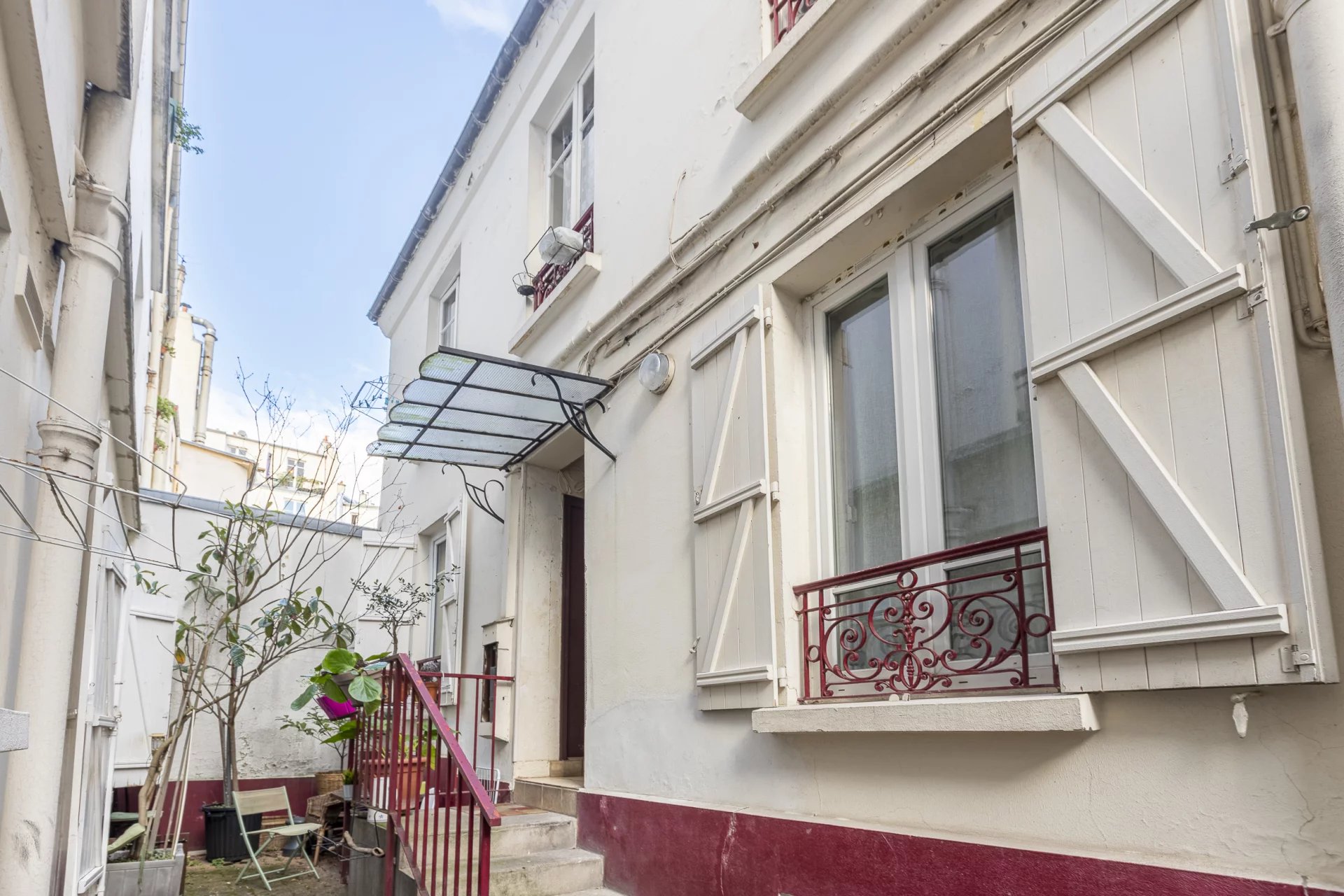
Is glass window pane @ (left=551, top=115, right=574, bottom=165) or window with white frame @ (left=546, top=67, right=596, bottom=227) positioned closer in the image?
window with white frame @ (left=546, top=67, right=596, bottom=227)

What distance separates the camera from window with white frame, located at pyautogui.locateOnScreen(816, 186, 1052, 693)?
2906 mm

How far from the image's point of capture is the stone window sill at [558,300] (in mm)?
5688

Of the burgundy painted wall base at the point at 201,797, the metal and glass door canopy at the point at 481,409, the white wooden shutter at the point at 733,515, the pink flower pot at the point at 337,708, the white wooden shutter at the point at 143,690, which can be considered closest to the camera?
the white wooden shutter at the point at 733,515

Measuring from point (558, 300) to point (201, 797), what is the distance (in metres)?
6.35

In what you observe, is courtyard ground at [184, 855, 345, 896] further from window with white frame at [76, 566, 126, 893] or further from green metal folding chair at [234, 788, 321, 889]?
window with white frame at [76, 566, 126, 893]

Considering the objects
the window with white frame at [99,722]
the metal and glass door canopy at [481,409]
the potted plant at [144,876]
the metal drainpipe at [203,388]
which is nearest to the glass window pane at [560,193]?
the metal and glass door canopy at [481,409]

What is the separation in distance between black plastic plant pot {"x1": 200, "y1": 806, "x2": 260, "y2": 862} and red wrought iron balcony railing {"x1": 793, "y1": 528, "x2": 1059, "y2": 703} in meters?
6.31

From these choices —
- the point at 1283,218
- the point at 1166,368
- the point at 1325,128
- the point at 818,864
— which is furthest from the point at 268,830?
the point at 1325,128

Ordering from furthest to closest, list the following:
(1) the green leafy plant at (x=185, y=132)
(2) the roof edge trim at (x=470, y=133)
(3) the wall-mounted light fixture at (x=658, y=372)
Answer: (1) the green leafy plant at (x=185, y=132) < (2) the roof edge trim at (x=470, y=133) < (3) the wall-mounted light fixture at (x=658, y=372)

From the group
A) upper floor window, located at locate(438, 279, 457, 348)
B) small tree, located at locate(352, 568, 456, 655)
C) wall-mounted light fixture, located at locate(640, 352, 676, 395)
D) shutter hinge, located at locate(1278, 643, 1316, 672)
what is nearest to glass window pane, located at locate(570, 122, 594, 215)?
wall-mounted light fixture, located at locate(640, 352, 676, 395)

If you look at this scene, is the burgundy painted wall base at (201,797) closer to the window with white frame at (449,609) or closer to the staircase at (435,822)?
the window with white frame at (449,609)

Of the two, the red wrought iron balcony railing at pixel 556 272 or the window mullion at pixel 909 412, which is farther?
the red wrought iron balcony railing at pixel 556 272

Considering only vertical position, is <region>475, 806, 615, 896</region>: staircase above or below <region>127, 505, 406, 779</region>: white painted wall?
below

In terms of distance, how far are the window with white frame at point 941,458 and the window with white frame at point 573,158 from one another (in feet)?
10.0
